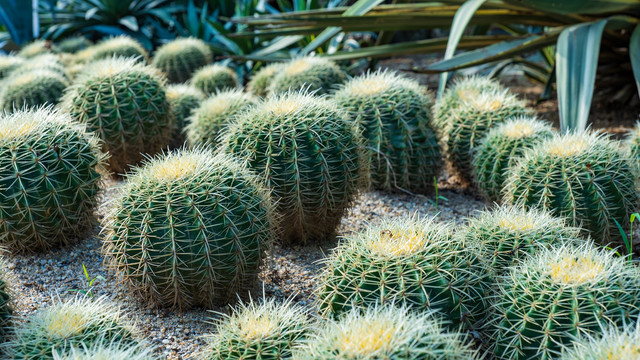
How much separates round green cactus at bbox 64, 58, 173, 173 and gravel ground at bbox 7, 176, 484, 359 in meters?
0.60

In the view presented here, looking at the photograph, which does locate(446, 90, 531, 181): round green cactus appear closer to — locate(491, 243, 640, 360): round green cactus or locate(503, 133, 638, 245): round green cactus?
locate(503, 133, 638, 245): round green cactus

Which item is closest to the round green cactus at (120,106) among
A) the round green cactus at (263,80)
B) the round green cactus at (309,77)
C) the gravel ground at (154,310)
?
the gravel ground at (154,310)

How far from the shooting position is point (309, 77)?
445cm

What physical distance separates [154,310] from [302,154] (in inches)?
40.6

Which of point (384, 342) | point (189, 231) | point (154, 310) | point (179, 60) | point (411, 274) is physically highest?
point (384, 342)

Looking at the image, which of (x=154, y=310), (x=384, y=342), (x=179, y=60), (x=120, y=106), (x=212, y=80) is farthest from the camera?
(x=179, y=60)

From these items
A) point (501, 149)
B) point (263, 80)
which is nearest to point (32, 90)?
point (263, 80)

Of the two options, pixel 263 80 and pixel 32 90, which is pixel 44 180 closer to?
pixel 32 90

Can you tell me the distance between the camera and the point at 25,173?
2.94 meters

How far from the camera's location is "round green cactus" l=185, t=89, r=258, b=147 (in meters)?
3.97

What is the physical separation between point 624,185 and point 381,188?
4.79 feet

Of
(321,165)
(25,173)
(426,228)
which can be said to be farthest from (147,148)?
(426,228)

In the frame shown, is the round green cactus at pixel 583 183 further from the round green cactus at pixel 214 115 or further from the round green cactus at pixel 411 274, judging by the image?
the round green cactus at pixel 214 115

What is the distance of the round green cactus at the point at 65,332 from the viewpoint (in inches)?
75.8
